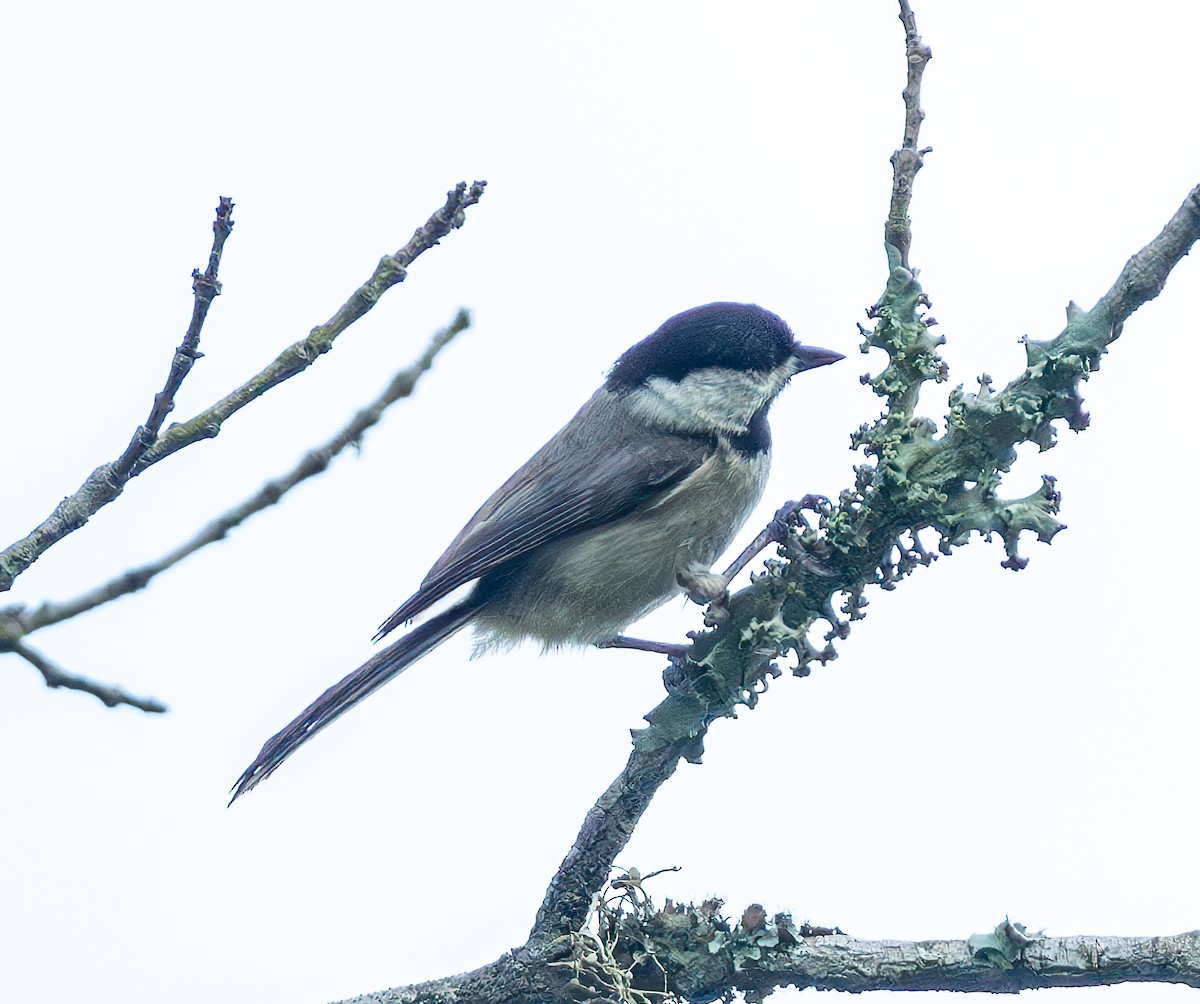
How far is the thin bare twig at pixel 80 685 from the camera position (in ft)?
4.78

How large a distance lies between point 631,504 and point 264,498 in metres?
2.29

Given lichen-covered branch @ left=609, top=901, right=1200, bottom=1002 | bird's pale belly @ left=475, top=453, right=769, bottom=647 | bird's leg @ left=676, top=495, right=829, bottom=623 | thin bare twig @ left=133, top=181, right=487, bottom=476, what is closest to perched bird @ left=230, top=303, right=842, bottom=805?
bird's pale belly @ left=475, top=453, right=769, bottom=647

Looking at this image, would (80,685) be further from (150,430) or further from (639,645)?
(639,645)

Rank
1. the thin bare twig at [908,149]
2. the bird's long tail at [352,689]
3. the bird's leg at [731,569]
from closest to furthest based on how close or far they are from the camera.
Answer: the thin bare twig at [908,149] → the bird's leg at [731,569] → the bird's long tail at [352,689]

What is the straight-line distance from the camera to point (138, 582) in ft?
5.07

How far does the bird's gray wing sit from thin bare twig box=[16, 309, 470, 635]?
1.96 m

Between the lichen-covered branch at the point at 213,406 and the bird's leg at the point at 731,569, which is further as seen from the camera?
the bird's leg at the point at 731,569

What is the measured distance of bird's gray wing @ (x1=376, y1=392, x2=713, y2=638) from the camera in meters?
3.85

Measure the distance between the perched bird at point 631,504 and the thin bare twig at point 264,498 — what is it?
1897 mm

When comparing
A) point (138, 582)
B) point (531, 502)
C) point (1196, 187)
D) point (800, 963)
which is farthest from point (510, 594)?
point (138, 582)

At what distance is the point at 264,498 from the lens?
5.41 ft

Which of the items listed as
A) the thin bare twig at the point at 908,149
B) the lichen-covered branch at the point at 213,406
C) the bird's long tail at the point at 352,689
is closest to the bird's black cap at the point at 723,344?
the bird's long tail at the point at 352,689

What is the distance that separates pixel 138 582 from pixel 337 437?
307 mm

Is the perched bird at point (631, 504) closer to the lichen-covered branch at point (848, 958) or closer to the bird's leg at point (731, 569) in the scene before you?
the bird's leg at point (731, 569)
